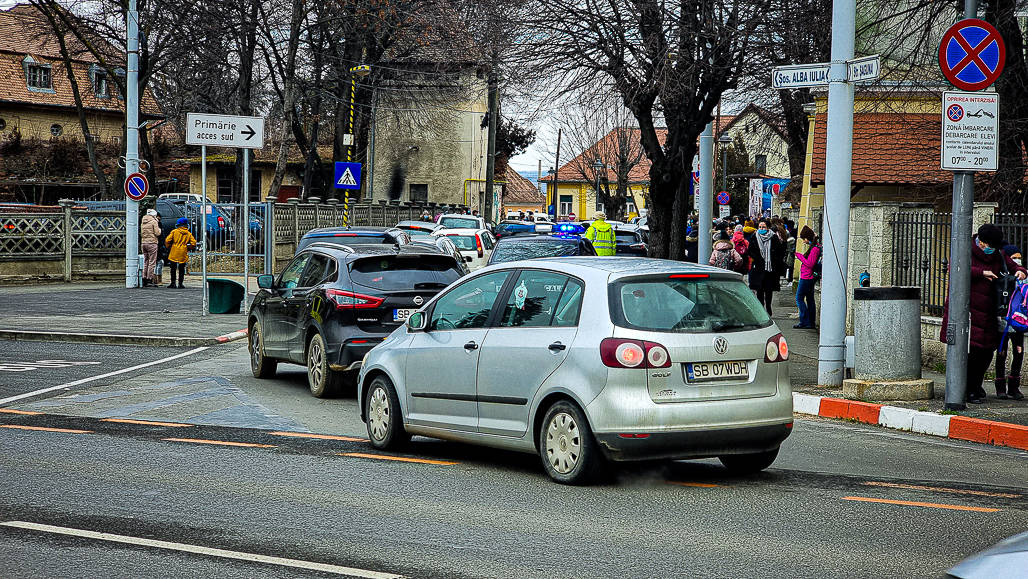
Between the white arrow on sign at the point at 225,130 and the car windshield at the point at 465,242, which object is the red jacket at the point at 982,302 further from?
the car windshield at the point at 465,242

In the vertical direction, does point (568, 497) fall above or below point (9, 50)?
below

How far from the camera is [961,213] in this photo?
11.1 metres

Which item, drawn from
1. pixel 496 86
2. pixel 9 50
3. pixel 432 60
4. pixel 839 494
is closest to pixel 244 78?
pixel 432 60

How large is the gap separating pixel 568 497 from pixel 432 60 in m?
36.3

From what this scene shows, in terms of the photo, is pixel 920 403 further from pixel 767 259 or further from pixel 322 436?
pixel 767 259

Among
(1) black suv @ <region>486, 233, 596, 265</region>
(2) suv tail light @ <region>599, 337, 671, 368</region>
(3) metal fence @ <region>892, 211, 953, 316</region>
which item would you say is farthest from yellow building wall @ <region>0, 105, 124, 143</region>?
(2) suv tail light @ <region>599, 337, 671, 368</region>

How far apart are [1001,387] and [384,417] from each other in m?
6.78

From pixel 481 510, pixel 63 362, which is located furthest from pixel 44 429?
pixel 63 362

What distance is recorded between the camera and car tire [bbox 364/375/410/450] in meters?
9.17

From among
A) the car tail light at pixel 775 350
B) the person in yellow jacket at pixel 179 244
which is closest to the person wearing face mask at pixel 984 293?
the car tail light at pixel 775 350

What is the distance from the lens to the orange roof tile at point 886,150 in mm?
26094

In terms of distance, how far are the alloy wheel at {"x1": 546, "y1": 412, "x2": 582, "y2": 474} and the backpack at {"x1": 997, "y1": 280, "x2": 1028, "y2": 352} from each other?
6271 mm

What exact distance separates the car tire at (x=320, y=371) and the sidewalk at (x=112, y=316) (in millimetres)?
6173

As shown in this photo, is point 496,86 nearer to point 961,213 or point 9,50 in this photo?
point 961,213
